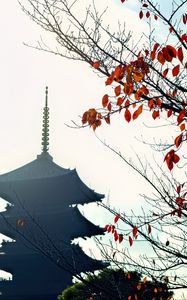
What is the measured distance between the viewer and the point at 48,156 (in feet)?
162

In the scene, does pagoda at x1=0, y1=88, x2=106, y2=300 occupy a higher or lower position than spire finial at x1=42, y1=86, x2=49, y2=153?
lower

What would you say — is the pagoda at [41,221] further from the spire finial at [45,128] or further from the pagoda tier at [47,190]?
the spire finial at [45,128]

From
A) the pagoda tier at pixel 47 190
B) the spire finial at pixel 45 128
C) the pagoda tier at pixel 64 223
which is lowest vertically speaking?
the pagoda tier at pixel 64 223

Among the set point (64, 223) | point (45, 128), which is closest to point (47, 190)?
point (64, 223)

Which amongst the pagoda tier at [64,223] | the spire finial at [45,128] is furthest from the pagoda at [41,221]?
the spire finial at [45,128]

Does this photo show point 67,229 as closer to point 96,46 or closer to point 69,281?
point 69,281

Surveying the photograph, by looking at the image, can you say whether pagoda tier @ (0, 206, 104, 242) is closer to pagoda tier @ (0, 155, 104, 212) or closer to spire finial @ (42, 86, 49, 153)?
pagoda tier @ (0, 155, 104, 212)

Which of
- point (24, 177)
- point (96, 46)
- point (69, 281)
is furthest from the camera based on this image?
point (24, 177)

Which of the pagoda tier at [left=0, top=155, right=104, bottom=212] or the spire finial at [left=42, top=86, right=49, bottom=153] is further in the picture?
the spire finial at [left=42, top=86, right=49, bottom=153]

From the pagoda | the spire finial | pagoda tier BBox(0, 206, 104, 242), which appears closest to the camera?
the pagoda

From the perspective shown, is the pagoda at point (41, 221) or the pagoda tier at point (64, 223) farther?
the pagoda tier at point (64, 223)

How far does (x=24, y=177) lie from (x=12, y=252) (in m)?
5.87

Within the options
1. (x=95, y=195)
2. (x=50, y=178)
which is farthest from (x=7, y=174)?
(x=95, y=195)

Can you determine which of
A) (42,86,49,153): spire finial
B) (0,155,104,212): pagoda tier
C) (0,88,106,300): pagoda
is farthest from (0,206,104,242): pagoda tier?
(42,86,49,153): spire finial
